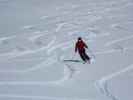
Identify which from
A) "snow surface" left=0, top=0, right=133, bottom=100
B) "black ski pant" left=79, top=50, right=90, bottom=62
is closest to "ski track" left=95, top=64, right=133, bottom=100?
"snow surface" left=0, top=0, right=133, bottom=100

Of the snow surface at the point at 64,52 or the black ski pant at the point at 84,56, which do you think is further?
the black ski pant at the point at 84,56

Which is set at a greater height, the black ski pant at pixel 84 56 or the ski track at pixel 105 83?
the black ski pant at pixel 84 56

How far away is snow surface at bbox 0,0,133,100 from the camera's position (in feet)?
14.5

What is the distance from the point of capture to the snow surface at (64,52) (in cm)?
441

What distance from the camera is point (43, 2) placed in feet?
37.9

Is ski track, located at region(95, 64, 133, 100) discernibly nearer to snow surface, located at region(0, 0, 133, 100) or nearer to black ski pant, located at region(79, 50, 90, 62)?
snow surface, located at region(0, 0, 133, 100)

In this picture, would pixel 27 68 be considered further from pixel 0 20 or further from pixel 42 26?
pixel 0 20

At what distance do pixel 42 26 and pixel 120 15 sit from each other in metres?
2.21

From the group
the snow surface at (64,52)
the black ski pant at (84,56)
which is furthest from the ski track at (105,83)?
the black ski pant at (84,56)

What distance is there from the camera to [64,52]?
6.11 meters

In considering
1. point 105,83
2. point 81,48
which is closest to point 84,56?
point 81,48

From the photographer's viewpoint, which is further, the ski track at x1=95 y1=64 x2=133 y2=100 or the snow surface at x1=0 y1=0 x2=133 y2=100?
the snow surface at x1=0 y1=0 x2=133 y2=100

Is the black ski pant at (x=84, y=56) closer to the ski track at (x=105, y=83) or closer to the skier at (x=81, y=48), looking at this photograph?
the skier at (x=81, y=48)

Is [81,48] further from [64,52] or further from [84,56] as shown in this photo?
[64,52]
